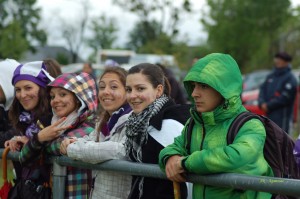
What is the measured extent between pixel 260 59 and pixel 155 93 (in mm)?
41022

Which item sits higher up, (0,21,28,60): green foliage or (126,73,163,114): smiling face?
(0,21,28,60): green foliage

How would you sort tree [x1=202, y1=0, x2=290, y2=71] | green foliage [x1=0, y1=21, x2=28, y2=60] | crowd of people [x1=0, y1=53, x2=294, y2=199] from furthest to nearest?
green foliage [x1=0, y1=21, x2=28, y2=60]
tree [x1=202, y1=0, x2=290, y2=71]
crowd of people [x1=0, y1=53, x2=294, y2=199]

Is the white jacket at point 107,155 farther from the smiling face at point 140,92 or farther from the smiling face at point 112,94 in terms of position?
the smiling face at point 112,94

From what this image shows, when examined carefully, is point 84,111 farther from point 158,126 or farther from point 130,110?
point 158,126

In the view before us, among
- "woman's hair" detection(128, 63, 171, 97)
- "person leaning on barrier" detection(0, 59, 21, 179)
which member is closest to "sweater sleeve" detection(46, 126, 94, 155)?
"woman's hair" detection(128, 63, 171, 97)

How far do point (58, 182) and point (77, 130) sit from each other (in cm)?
52

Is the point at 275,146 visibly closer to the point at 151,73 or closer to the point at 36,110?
the point at 151,73

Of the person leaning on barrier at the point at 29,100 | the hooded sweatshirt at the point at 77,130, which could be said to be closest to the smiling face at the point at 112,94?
the hooded sweatshirt at the point at 77,130

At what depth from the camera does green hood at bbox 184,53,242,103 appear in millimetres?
3006

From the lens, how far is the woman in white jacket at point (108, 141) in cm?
364

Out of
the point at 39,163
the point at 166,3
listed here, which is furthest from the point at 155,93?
the point at 166,3

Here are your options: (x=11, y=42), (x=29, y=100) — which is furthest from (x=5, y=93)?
(x=11, y=42)

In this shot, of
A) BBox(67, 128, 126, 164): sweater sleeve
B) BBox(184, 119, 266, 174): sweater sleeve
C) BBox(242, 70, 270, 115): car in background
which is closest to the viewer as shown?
A: BBox(184, 119, 266, 174): sweater sleeve

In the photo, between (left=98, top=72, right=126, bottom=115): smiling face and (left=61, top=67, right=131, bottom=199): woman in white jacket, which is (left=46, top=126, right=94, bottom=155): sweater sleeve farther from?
(left=98, top=72, right=126, bottom=115): smiling face
